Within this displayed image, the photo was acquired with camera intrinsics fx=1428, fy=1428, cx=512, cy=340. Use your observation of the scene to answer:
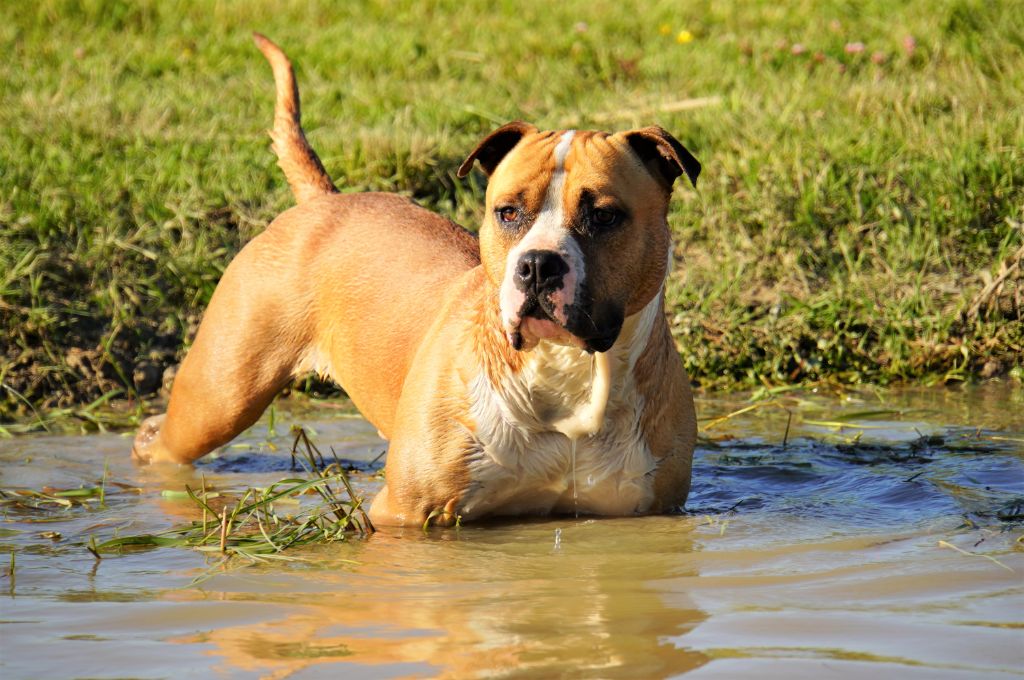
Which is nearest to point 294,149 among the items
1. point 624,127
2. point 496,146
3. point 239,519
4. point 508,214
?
point 496,146

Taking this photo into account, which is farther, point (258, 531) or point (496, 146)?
point (496, 146)

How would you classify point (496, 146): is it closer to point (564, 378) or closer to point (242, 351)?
point (564, 378)

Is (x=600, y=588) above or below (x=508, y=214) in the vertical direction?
below

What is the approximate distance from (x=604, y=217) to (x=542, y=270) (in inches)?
12.9

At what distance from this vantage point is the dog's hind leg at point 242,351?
17.5ft

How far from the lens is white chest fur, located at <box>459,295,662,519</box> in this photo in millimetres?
4336

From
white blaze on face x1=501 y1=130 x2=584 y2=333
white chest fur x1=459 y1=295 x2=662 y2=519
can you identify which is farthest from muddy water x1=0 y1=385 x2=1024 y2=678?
white blaze on face x1=501 y1=130 x2=584 y2=333

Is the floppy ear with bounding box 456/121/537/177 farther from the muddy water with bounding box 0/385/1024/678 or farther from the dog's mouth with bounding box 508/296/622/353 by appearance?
the muddy water with bounding box 0/385/1024/678

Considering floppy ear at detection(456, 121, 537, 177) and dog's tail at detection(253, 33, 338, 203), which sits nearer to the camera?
floppy ear at detection(456, 121, 537, 177)

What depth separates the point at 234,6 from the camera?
11.3 metres

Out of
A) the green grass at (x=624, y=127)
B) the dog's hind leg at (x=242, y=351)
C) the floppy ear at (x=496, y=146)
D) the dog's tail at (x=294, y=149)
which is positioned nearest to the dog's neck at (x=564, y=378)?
the floppy ear at (x=496, y=146)

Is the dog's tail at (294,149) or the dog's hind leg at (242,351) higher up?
the dog's tail at (294,149)

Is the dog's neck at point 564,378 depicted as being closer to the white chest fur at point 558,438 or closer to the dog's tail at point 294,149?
the white chest fur at point 558,438

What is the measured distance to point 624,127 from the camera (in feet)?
27.7
